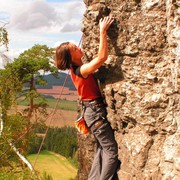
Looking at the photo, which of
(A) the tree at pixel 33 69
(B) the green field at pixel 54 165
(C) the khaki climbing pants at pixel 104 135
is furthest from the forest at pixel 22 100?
(B) the green field at pixel 54 165

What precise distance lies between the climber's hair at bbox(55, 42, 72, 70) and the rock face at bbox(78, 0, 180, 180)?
1.63ft

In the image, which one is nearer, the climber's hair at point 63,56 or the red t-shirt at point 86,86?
the climber's hair at point 63,56

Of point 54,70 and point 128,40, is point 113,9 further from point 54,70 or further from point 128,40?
point 54,70

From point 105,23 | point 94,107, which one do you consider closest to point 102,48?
point 105,23

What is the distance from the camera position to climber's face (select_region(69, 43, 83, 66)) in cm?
514

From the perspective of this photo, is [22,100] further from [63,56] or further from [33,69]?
[63,56]

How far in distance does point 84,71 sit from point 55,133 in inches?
2552

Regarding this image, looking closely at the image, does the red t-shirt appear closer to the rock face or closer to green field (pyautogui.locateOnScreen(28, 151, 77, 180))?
the rock face

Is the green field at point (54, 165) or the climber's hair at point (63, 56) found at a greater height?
the climber's hair at point (63, 56)

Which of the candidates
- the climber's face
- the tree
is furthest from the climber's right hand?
the tree

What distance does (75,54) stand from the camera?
5.19 m

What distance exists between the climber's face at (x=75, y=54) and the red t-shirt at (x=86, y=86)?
0.11 metres

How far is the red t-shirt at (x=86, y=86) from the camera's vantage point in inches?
205

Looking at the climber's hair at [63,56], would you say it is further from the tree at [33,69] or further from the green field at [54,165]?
the green field at [54,165]
